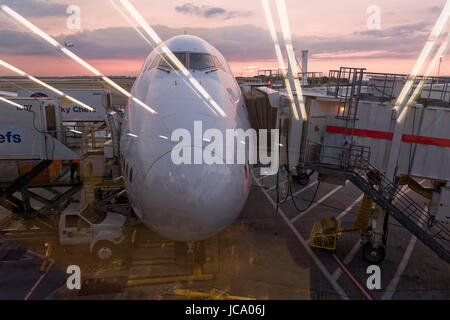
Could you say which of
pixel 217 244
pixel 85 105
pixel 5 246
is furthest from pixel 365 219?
pixel 85 105

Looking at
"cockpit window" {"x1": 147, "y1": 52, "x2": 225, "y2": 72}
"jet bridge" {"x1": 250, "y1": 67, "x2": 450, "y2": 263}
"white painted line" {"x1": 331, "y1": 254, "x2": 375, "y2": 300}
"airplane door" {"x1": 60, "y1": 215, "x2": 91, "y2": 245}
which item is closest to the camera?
"cockpit window" {"x1": 147, "y1": 52, "x2": 225, "y2": 72}

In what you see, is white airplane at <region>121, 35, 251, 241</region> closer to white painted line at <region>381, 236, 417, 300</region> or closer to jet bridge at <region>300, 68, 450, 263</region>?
jet bridge at <region>300, 68, 450, 263</region>

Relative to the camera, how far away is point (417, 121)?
12.9 meters

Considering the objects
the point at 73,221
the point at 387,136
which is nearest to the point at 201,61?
the point at 387,136

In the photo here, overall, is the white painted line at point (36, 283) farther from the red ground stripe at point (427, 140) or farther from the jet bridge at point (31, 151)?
the red ground stripe at point (427, 140)

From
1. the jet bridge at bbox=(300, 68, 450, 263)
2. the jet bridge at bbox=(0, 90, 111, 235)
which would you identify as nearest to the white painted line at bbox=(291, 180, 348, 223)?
the jet bridge at bbox=(300, 68, 450, 263)

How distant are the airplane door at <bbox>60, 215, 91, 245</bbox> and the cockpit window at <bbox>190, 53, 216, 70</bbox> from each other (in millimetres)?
8169

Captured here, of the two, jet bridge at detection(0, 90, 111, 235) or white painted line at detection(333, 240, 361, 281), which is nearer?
white painted line at detection(333, 240, 361, 281)

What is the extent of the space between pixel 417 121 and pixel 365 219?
4.88 m

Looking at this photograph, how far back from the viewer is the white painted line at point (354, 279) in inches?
460

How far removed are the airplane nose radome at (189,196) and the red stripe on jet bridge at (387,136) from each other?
6815mm

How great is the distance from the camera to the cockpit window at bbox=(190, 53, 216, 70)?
37.6ft

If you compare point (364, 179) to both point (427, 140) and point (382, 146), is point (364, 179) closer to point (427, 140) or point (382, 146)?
point (382, 146)

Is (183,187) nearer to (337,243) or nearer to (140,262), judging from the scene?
(140,262)
